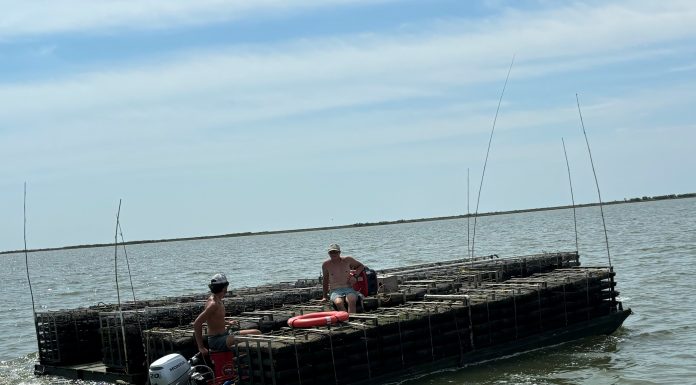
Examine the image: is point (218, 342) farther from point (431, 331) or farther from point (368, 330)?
point (431, 331)

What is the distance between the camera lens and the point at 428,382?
644 inches

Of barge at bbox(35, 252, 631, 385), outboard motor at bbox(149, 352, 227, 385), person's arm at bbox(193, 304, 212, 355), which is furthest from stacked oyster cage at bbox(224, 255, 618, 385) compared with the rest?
person's arm at bbox(193, 304, 212, 355)

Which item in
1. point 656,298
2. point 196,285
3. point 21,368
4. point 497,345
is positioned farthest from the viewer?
point 196,285

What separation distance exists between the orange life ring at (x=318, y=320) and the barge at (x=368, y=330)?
109mm

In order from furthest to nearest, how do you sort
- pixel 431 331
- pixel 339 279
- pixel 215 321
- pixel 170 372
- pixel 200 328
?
pixel 339 279, pixel 431 331, pixel 215 321, pixel 200 328, pixel 170 372

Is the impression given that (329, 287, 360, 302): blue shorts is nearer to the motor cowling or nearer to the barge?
the barge

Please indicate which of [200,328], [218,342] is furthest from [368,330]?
[200,328]

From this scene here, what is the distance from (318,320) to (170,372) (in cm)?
324

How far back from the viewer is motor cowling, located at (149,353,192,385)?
12.8 meters

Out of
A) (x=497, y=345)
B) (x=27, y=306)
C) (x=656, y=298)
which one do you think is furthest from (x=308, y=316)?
(x=27, y=306)

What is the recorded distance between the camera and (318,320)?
50.1 ft

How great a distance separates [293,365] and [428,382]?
11.1ft

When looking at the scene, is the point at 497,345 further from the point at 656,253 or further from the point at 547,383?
the point at 656,253

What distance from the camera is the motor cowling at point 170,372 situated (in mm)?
12781
